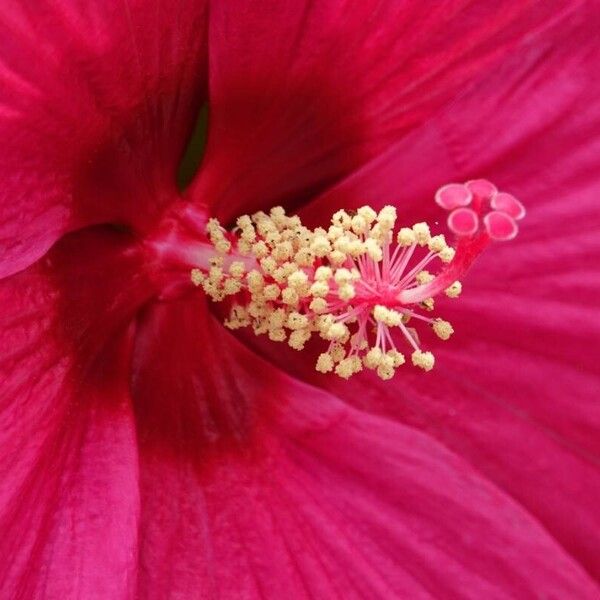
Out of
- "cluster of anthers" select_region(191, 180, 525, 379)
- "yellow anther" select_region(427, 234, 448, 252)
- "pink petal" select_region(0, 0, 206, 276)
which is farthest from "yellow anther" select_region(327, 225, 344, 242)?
"pink petal" select_region(0, 0, 206, 276)

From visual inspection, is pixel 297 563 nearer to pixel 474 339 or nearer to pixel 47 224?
pixel 474 339

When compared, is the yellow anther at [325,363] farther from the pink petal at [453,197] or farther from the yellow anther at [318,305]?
the pink petal at [453,197]

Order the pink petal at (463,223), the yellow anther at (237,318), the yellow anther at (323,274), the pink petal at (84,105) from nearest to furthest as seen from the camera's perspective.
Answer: the pink petal at (84,105) < the pink petal at (463,223) < the yellow anther at (323,274) < the yellow anther at (237,318)

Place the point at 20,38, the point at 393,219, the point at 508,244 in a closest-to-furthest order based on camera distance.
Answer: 1. the point at 20,38
2. the point at 393,219
3. the point at 508,244

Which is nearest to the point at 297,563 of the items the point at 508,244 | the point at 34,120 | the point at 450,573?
the point at 450,573

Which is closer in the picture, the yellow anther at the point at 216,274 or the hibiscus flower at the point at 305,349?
the hibiscus flower at the point at 305,349

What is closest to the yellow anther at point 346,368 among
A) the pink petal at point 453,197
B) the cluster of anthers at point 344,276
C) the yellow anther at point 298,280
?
the cluster of anthers at point 344,276

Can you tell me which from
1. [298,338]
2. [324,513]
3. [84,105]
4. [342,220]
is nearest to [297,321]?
[298,338]
